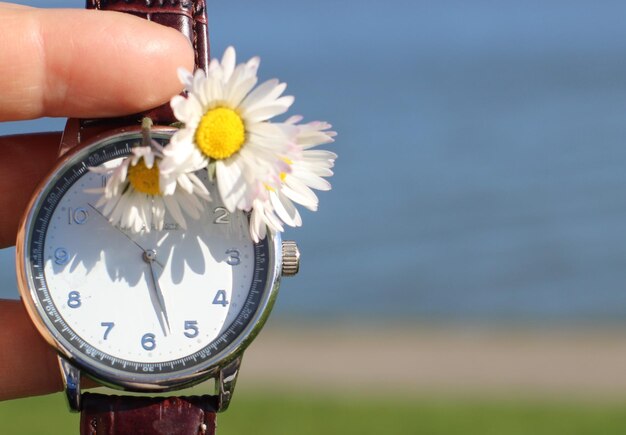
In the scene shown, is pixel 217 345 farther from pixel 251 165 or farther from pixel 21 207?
pixel 21 207

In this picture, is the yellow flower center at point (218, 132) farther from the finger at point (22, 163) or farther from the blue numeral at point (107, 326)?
the finger at point (22, 163)

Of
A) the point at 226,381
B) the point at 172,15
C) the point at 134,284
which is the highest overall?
the point at 172,15

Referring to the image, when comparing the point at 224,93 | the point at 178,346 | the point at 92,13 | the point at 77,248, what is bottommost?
the point at 178,346

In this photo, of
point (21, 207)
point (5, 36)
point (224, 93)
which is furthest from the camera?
point (21, 207)

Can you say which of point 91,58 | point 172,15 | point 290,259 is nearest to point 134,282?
point 290,259

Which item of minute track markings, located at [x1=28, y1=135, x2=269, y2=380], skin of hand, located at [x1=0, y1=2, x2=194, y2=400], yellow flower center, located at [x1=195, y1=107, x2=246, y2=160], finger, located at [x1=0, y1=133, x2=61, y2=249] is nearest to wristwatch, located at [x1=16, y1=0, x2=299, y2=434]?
minute track markings, located at [x1=28, y1=135, x2=269, y2=380]

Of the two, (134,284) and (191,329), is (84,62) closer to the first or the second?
(134,284)

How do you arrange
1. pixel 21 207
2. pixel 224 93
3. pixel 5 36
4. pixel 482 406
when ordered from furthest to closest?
pixel 482 406
pixel 21 207
pixel 5 36
pixel 224 93

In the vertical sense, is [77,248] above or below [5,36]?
below

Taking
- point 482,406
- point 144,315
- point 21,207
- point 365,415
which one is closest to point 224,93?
point 144,315
